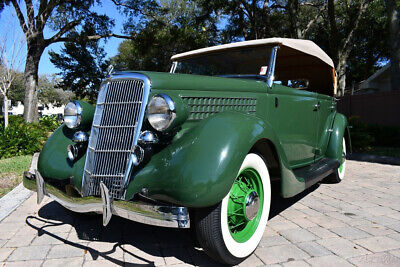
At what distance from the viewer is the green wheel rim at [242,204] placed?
229 cm

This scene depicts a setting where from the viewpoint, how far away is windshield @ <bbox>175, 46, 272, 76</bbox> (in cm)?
332

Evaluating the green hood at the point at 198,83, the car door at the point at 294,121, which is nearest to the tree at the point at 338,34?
the car door at the point at 294,121

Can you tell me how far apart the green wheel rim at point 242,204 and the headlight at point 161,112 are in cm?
68

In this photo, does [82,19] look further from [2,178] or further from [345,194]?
[345,194]

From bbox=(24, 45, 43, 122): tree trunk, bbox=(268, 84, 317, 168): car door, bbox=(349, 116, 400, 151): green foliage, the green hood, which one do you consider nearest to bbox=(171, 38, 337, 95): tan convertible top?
bbox=(268, 84, 317, 168): car door

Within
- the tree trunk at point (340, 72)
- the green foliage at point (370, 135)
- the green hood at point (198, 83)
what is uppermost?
the tree trunk at point (340, 72)

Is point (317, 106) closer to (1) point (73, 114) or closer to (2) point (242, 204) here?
(2) point (242, 204)

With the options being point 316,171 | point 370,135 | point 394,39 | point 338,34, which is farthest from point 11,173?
point 338,34

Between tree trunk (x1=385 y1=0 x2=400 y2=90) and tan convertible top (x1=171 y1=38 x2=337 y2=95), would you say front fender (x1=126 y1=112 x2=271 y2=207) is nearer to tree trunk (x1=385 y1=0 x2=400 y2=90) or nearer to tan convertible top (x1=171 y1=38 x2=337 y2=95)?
tan convertible top (x1=171 y1=38 x2=337 y2=95)

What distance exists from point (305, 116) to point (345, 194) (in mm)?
1351

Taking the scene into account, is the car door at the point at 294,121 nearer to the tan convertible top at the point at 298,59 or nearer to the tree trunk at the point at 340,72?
the tan convertible top at the point at 298,59

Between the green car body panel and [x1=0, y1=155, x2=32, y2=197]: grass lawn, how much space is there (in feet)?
6.71

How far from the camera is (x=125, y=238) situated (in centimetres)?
275

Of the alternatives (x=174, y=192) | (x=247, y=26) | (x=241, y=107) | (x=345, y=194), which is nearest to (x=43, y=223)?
(x=174, y=192)
